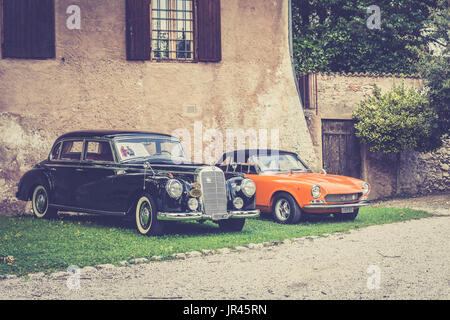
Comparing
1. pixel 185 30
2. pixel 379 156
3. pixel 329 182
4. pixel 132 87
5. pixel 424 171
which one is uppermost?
pixel 185 30

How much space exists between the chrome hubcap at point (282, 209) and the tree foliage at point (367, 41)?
393 inches

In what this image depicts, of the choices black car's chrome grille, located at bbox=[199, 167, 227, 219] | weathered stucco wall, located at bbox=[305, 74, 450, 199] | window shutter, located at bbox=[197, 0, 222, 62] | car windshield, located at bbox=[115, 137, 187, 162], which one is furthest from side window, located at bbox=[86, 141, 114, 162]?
weathered stucco wall, located at bbox=[305, 74, 450, 199]

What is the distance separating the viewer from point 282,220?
34.1 feet

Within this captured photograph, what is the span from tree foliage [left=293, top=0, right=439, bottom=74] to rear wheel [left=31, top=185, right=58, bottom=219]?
11.5 metres

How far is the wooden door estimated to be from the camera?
16.4m

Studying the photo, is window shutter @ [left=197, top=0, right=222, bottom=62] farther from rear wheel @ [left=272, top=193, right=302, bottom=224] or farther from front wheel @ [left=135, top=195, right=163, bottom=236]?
front wheel @ [left=135, top=195, right=163, bottom=236]

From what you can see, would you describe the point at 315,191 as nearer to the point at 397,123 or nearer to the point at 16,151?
the point at 397,123

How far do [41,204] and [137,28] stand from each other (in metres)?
5.15

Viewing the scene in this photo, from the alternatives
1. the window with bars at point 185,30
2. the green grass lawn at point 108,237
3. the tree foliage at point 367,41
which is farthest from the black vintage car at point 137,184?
the tree foliage at point 367,41

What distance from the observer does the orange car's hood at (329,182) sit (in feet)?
32.9

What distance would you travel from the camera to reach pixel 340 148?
54.3ft

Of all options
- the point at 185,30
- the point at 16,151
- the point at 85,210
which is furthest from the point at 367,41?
the point at 85,210

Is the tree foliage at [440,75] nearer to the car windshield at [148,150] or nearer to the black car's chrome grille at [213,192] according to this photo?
the car windshield at [148,150]

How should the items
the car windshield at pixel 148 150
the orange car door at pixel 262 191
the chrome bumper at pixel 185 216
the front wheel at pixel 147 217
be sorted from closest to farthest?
1. the chrome bumper at pixel 185 216
2. the front wheel at pixel 147 217
3. the car windshield at pixel 148 150
4. the orange car door at pixel 262 191
